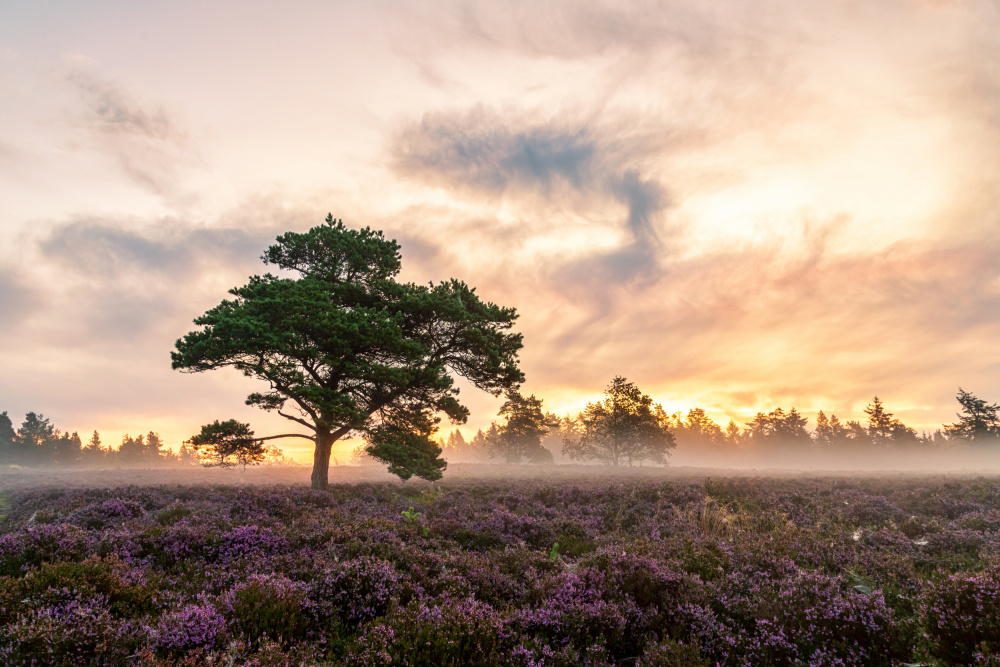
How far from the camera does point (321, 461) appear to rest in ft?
56.1

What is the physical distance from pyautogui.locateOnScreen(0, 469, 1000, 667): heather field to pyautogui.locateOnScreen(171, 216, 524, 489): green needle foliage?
6.72m

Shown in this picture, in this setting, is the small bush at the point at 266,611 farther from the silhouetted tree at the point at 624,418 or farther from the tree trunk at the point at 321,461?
the silhouetted tree at the point at 624,418

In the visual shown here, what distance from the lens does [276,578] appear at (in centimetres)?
492

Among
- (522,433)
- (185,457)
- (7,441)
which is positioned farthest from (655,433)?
(185,457)

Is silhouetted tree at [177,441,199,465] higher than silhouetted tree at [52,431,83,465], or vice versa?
silhouetted tree at [52,431,83,465]

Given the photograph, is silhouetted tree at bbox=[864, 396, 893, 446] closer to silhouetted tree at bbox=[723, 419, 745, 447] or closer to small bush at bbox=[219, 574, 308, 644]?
silhouetted tree at bbox=[723, 419, 745, 447]

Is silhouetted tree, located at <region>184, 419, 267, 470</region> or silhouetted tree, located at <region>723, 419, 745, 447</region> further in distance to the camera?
silhouetted tree, located at <region>723, 419, 745, 447</region>

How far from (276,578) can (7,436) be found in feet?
389

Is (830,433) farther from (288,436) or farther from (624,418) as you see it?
(288,436)

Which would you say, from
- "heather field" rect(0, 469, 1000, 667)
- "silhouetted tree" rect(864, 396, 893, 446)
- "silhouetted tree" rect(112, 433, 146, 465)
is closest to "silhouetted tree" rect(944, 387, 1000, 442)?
"silhouetted tree" rect(864, 396, 893, 446)

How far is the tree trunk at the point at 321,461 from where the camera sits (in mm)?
16531

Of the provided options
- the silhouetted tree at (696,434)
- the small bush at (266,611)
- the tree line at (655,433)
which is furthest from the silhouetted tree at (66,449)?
the silhouetted tree at (696,434)

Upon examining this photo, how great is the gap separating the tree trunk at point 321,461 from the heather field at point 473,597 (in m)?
7.40

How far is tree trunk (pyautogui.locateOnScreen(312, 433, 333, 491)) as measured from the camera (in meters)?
16.5
